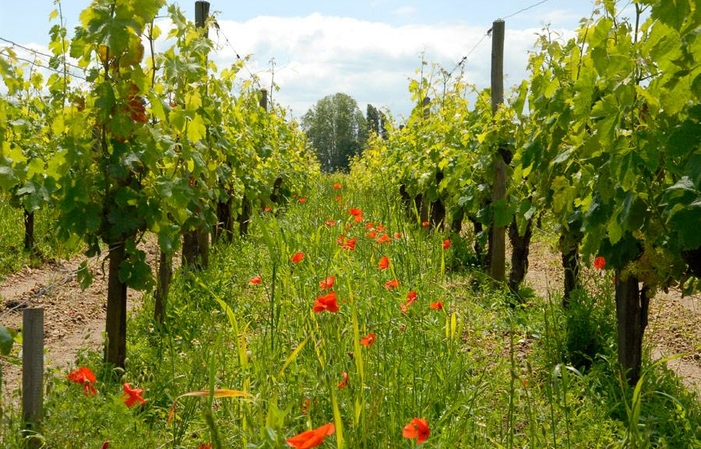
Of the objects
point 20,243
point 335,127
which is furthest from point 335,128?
point 20,243

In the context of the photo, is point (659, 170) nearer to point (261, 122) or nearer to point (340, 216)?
point (340, 216)

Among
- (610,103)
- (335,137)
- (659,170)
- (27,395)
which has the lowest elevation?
(27,395)

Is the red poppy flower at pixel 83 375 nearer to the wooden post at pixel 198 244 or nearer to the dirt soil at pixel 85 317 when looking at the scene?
the dirt soil at pixel 85 317

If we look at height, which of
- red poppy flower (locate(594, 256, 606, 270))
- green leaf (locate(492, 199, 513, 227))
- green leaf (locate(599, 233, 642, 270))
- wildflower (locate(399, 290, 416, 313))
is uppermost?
green leaf (locate(492, 199, 513, 227))

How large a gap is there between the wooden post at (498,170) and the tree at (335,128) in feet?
234

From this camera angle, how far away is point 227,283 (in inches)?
239

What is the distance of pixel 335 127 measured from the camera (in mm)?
81750

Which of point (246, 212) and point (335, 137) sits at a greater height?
point (335, 137)

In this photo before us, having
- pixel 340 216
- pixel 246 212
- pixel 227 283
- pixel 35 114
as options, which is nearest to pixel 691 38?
pixel 227 283

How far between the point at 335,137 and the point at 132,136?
77.5m

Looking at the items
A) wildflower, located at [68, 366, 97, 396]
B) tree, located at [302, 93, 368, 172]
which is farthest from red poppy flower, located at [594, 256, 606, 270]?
tree, located at [302, 93, 368, 172]

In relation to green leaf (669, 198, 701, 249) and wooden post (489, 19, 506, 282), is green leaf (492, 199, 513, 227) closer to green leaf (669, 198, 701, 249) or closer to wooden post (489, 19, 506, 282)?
wooden post (489, 19, 506, 282)

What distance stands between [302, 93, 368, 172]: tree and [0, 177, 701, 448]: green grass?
73640 mm

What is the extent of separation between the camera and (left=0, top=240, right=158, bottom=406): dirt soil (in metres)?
4.82
